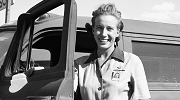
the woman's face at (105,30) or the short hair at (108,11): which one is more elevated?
the short hair at (108,11)

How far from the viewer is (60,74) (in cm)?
180

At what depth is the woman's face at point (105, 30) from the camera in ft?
6.33

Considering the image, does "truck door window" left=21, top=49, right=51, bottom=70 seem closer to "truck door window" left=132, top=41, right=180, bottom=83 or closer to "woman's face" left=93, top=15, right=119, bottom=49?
"woman's face" left=93, top=15, right=119, bottom=49

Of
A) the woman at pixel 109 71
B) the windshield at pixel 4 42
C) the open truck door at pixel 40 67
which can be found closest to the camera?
the open truck door at pixel 40 67

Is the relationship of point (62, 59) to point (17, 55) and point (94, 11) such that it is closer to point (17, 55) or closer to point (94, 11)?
point (94, 11)

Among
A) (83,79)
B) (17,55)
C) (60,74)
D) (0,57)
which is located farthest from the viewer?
(0,57)

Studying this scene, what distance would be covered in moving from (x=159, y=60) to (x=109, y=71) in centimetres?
119

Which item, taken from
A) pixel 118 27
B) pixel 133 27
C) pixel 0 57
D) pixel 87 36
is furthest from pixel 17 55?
pixel 133 27

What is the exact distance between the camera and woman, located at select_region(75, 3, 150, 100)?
1881 mm

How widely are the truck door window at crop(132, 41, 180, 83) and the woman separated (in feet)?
3.03

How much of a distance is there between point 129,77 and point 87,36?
106cm

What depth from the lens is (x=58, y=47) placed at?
3.30 meters

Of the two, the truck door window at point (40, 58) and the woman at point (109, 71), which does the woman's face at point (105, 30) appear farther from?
the truck door window at point (40, 58)

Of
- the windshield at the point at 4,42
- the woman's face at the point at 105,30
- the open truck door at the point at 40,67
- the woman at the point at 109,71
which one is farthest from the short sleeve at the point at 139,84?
the windshield at the point at 4,42
